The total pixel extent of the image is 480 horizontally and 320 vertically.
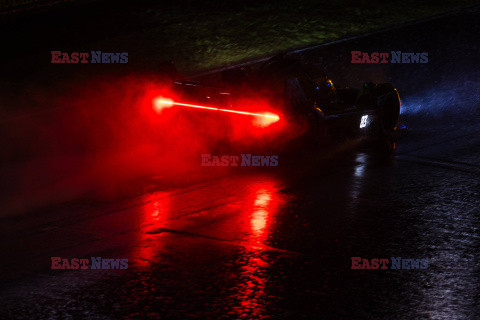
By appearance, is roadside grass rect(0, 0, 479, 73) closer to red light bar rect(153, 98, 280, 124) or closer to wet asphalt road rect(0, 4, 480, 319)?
red light bar rect(153, 98, 280, 124)

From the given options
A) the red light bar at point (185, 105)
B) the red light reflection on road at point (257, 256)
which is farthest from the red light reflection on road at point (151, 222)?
the red light bar at point (185, 105)

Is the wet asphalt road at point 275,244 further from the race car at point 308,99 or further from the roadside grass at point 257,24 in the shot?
the roadside grass at point 257,24

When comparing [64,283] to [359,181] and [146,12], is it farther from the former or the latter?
[146,12]

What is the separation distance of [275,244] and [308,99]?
3.52m

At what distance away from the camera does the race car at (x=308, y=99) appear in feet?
30.4

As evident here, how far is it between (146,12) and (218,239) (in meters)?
11.9

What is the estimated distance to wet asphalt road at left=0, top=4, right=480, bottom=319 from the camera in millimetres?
5098

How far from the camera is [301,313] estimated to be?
4934mm

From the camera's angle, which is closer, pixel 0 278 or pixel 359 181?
pixel 0 278

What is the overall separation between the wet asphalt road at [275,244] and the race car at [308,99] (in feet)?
1.31

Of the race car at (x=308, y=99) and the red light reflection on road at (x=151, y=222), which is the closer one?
the red light reflection on road at (x=151, y=222)

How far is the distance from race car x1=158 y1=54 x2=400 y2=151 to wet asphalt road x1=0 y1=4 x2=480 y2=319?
15.8 inches

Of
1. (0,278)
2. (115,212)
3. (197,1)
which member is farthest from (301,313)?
(197,1)

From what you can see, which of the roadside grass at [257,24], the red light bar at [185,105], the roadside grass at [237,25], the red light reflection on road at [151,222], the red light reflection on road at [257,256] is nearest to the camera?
the red light reflection on road at [257,256]
